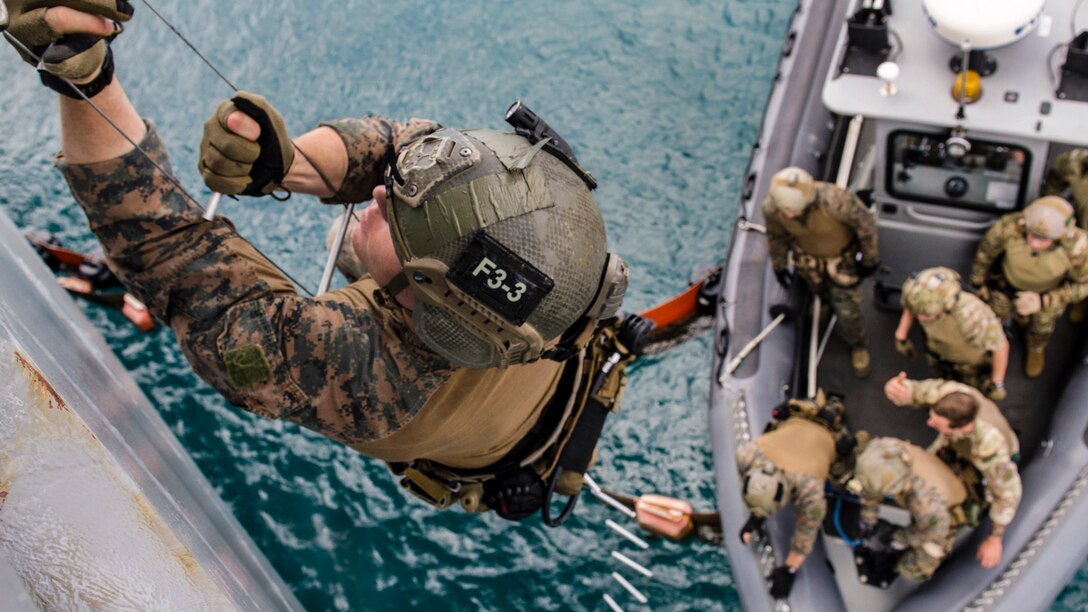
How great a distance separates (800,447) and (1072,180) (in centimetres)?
186

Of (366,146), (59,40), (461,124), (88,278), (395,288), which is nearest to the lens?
(59,40)

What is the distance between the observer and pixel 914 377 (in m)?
5.41

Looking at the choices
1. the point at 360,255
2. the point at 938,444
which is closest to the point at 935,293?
the point at 938,444

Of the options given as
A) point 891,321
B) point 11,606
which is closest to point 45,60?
point 11,606

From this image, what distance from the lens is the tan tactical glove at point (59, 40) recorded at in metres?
1.73

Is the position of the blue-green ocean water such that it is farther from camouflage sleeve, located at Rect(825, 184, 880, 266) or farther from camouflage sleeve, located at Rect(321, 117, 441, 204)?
camouflage sleeve, located at Rect(321, 117, 441, 204)

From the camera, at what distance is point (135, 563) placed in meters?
1.25

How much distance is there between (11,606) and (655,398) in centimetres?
500

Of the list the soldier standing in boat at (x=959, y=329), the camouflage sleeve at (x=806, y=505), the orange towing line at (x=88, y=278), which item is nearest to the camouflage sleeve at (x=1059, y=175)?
the soldier standing in boat at (x=959, y=329)

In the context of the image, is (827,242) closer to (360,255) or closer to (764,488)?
(764,488)

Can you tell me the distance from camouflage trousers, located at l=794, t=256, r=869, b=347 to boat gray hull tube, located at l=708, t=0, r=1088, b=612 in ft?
0.70

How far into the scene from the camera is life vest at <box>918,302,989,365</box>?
15.6ft

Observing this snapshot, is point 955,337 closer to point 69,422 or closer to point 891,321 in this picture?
point 891,321

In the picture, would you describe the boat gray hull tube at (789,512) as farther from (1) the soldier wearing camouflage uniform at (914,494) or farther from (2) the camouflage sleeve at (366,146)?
(2) the camouflage sleeve at (366,146)
